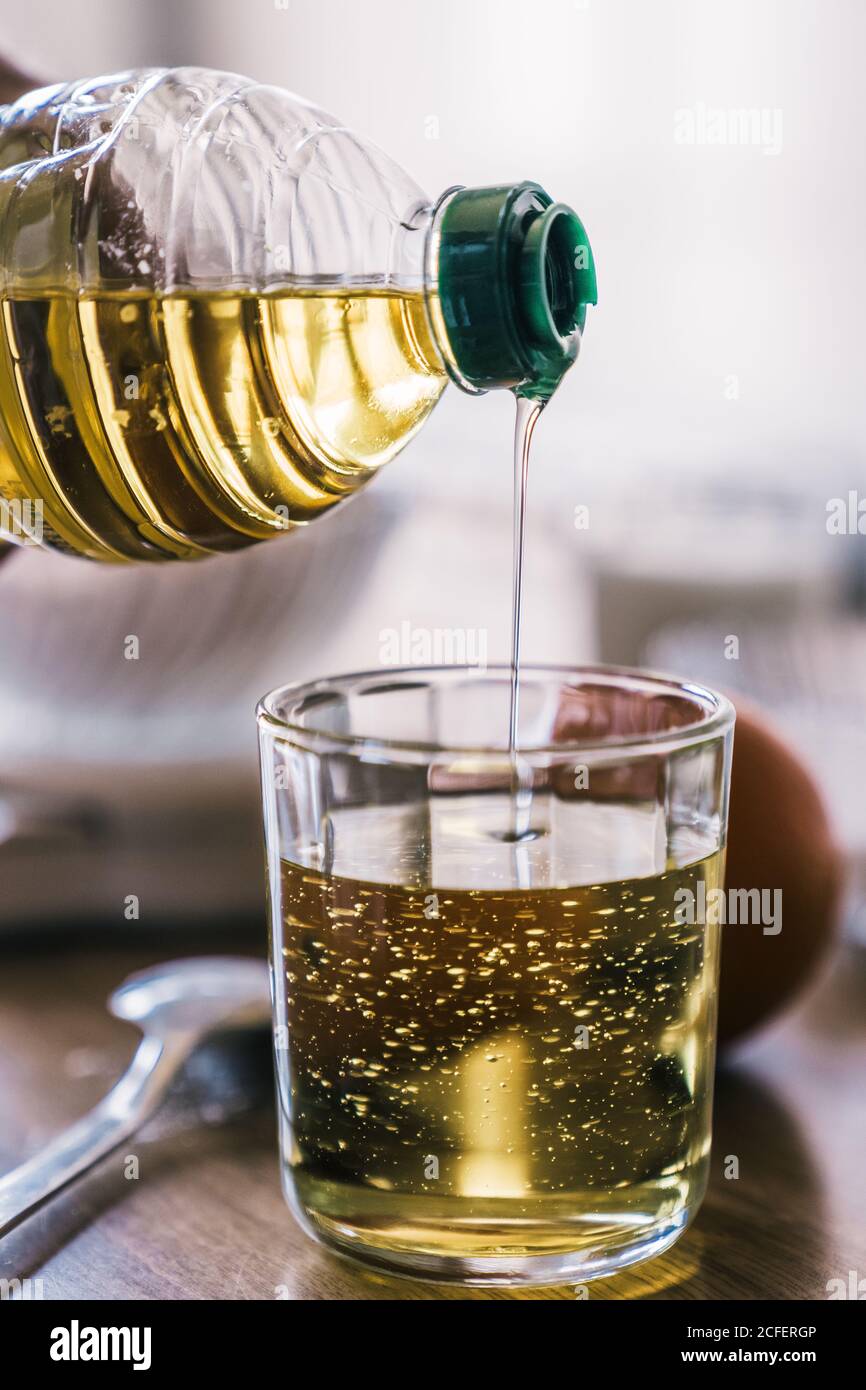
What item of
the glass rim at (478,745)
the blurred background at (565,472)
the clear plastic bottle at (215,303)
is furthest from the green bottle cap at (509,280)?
the blurred background at (565,472)

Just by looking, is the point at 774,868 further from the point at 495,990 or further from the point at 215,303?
the point at 215,303

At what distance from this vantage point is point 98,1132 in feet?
1.93

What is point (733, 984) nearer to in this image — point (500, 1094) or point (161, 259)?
point (500, 1094)

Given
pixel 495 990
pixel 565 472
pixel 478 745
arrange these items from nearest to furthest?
pixel 495 990, pixel 478 745, pixel 565 472

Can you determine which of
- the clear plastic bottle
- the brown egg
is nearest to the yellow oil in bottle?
the clear plastic bottle

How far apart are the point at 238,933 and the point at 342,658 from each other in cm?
21

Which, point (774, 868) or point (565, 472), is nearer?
point (774, 868)

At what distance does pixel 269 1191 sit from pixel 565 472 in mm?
1074

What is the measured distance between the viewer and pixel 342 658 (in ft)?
3.04

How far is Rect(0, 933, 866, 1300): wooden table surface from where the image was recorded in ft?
1.62

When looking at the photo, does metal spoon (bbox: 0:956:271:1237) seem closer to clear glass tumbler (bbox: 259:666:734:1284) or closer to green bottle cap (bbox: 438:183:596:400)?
clear glass tumbler (bbox: 259:666:734:1284)

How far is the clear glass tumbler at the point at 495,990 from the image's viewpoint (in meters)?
0.45

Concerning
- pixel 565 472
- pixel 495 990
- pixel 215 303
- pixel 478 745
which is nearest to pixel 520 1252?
pixel 495 990

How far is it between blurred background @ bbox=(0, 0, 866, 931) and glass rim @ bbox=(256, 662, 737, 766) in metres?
0.13
